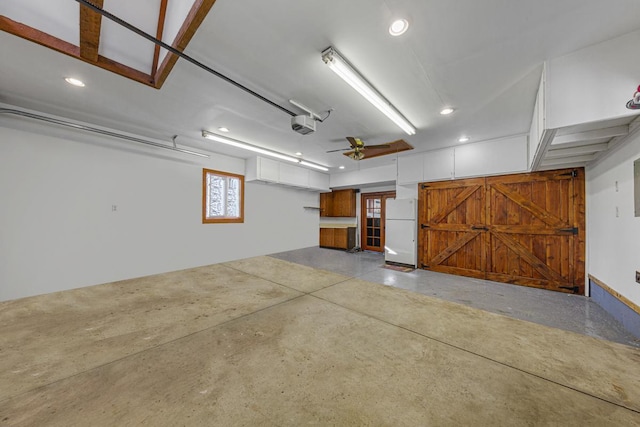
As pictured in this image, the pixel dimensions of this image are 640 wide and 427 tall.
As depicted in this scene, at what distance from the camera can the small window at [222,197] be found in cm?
529

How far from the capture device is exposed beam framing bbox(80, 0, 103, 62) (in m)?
1.63

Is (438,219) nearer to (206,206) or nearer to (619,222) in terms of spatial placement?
(619,222)

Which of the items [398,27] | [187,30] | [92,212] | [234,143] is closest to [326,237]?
[234,143]

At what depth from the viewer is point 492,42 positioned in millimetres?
1904

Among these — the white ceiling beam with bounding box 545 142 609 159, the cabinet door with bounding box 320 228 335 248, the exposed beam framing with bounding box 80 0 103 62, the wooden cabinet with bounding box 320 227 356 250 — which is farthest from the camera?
the cabinet door with bounding box 320 228 335 248

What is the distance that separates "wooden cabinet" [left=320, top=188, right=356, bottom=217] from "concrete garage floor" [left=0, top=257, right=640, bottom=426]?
5.53m

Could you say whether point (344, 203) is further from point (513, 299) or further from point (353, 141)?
point (513, 299)

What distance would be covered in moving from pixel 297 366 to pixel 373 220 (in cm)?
647

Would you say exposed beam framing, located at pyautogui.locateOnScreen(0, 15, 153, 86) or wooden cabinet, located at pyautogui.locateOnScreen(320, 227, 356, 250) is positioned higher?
exposed beam framing, located at pyautogui.locateOnScreen(0, 15, 153, 86)

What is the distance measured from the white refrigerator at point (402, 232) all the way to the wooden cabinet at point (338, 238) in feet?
6.96

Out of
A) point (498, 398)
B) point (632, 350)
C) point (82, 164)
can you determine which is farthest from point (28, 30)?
point (632, 350)

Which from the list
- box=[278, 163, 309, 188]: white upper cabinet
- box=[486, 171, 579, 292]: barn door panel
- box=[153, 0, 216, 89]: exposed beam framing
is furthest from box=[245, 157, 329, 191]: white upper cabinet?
box=[486, 171, 579, 292]: barn door panel

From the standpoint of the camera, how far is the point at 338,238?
7.83 m

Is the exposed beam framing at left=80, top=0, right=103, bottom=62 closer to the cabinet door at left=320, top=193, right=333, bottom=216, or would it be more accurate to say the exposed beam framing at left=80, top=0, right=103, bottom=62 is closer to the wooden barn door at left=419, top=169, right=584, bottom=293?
the wooden barn door at left=419, top=169, right=584, bottom=293
